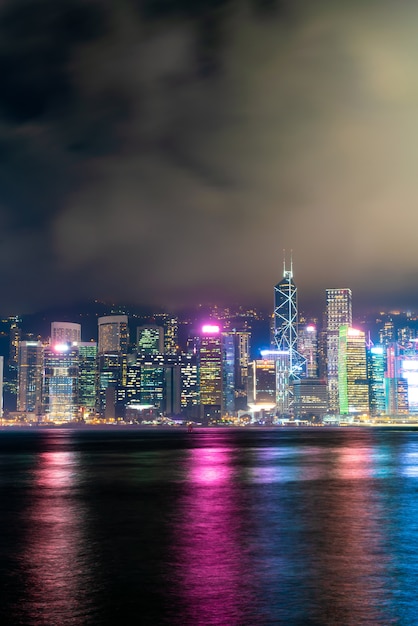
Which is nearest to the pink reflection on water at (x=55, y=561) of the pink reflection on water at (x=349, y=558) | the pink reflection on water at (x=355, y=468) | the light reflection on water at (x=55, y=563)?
the light reflection on water at (x=55, y=563)

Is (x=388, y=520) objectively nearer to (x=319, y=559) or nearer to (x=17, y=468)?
(x=319, y=559)

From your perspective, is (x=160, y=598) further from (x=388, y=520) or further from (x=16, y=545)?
(x=388, y=520)

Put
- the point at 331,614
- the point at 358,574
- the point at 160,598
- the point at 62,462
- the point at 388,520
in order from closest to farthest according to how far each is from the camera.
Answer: the point at 331,614
the point at 160,598
the point at 358,574
the point at 388,520
the point at 62,462

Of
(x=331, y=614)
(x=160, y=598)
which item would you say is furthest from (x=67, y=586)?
(x=331, y=614)

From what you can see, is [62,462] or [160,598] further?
[62,462]

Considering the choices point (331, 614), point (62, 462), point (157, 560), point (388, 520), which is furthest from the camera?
point (62, 462)

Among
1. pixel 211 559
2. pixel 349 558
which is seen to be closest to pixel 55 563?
pixel 211 559

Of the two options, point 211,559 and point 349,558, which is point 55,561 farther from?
point 349,558
